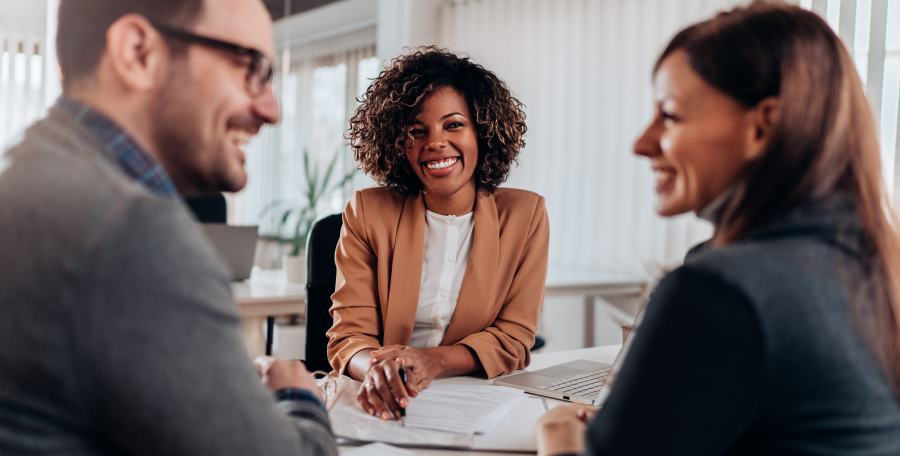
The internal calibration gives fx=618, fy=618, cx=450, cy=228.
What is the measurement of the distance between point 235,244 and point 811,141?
2579mm

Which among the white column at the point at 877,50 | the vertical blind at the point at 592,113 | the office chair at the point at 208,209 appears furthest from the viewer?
the vertical blind at the point at 592,113

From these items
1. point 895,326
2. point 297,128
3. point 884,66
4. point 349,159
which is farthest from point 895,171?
point 297,128

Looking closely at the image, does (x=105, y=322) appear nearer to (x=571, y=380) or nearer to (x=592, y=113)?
(x=571, y=380)

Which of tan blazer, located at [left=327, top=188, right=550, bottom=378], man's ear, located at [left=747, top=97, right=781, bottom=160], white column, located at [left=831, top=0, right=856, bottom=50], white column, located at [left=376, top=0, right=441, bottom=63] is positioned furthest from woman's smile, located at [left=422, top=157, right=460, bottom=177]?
white column, located at [left=376, top=0, right=441, bottom=63]

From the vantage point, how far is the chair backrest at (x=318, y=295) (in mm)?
1797

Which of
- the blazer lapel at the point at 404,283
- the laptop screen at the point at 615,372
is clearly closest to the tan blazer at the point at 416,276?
the blazer lapel at the point at 404,283

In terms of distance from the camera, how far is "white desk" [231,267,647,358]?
2.54 m

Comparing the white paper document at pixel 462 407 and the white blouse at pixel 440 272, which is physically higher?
the white blouse at pixel 440 272

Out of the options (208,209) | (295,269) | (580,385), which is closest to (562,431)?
(580,385)

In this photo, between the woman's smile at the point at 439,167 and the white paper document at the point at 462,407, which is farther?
the woman's smile at the point at 439,167

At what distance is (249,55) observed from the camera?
0.79m

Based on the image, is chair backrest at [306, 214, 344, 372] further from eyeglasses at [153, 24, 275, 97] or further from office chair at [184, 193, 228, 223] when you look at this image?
office chair at [184, 193, 228, 223]

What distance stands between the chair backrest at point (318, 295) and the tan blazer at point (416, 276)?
4.6 inches

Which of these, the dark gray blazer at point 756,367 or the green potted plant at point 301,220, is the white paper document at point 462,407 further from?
the green potted plant at point 301,220
